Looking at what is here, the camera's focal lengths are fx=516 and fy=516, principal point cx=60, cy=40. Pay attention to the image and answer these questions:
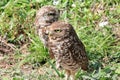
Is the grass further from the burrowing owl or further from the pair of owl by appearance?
the burrowing owl

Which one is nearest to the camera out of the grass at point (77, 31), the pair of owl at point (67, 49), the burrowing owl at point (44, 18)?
the pair of owl at point (67, 49)

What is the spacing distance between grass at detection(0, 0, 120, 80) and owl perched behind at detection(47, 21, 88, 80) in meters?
0.12

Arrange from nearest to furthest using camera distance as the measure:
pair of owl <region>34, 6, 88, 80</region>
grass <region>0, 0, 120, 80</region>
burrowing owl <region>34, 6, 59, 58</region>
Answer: pair of owl <region>34, 6, 88, 80</region>, grass <region>0, 0, 120, 80</region>, burrowing owl <region>34, 6, 59, 58</region>

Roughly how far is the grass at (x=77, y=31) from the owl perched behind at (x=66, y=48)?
0.12 meters

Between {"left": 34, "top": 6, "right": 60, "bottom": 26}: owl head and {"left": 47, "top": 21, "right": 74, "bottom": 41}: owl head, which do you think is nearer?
{"left": 47, "top": 21, "right": 74, "bottom": 41}: owl head

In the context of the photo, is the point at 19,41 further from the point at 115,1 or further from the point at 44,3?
the point at 115,1

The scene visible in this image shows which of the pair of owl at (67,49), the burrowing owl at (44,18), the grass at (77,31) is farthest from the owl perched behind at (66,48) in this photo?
the burrowing owl at (44,18)

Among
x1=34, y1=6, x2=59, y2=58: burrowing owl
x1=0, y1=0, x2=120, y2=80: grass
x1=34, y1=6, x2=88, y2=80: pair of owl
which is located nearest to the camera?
x1=34, y1=6, x2=88, y2=80: pair of owl

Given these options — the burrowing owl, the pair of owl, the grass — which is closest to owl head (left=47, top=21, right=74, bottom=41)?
the pair of owl

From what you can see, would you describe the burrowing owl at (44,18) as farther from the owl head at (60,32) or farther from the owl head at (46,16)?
the owl head at (60,32)

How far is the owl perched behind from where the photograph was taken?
545cm

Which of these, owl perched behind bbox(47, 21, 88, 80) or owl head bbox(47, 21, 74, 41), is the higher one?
owl head bbox(47, 21, 74, 41)

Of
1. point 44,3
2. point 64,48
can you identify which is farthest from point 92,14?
point 64,48

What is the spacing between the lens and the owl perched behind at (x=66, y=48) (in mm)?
5453
